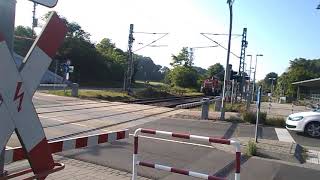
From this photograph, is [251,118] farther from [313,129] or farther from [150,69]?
[150,69]

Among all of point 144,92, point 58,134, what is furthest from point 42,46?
point 144,92

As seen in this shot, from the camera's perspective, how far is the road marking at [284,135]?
16.0 m

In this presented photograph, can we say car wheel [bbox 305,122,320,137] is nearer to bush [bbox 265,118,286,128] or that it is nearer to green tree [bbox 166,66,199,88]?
bush [bbox 265,118,286,128]

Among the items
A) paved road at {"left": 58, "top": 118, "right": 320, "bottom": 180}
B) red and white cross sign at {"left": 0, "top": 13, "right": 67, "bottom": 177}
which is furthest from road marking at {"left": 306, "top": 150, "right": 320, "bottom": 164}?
red and white cross sign at {"left": 0, "top": 13, "right": 67, "bottom": 177}

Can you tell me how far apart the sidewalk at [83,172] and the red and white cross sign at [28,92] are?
3.69 metres

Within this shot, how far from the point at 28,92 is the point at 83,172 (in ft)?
15.2

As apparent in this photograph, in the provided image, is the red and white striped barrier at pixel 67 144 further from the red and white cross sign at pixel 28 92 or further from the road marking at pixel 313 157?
the road marking at pixel 313 157

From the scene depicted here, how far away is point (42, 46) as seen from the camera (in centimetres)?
398

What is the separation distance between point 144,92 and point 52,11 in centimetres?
4699

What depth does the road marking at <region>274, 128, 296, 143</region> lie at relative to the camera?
52.4 feet

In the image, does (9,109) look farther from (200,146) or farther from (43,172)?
(200,146)

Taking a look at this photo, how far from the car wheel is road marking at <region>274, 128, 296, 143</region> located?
0.78 metres

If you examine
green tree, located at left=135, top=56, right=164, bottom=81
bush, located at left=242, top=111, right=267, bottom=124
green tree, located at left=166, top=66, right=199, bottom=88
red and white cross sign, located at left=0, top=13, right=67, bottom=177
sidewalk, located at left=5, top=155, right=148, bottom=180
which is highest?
green tree, located at left=135, top=56, right=164, bottom=81

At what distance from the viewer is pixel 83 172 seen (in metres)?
8.23
